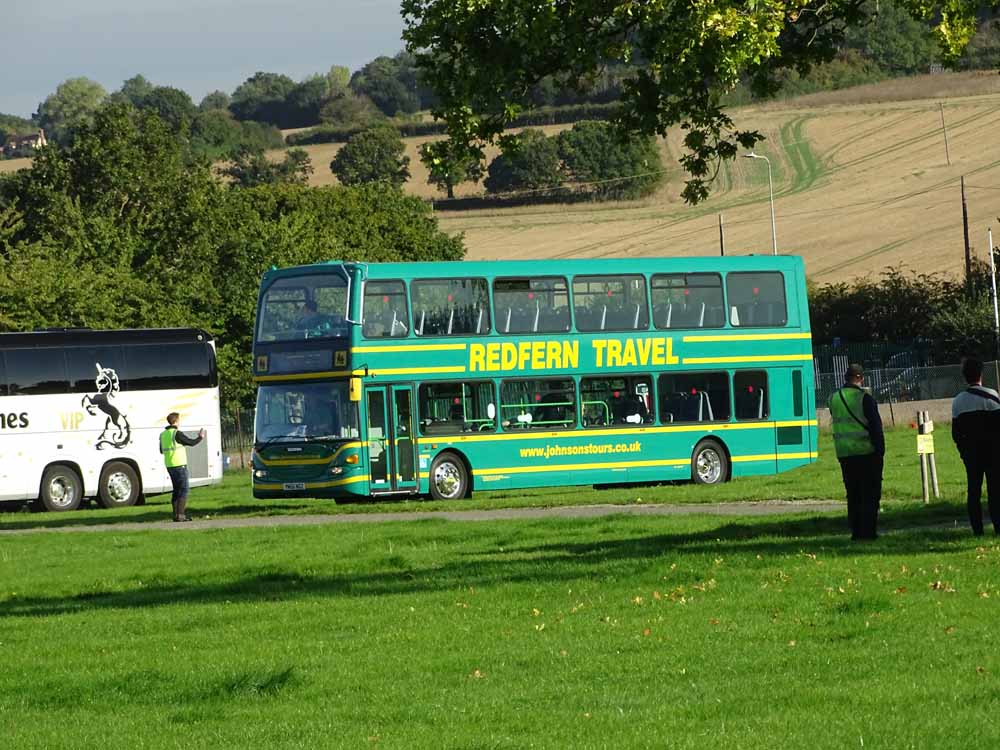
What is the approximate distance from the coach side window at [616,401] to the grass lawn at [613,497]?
131cm

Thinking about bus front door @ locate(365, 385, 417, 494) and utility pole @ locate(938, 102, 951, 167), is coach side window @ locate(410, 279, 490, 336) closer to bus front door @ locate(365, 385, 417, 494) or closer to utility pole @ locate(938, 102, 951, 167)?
bus front door @ locate(365, 385, 417, 494)

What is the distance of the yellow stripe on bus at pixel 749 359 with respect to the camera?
109 feet

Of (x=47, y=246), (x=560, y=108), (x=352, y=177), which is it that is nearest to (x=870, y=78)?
(x=560, y=108)

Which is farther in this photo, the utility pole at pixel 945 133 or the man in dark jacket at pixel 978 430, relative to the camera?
the utility pole at pixel 945 133

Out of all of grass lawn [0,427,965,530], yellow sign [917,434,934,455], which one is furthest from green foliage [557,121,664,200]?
yellow sign [917,434,934,455]

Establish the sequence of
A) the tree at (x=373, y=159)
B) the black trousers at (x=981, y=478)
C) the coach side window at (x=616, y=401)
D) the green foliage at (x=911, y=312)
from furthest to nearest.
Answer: the tree at (x=373, y=159) → the green foliage at (x=911, y=312) → the coach side window at (x=616, y=401) → the black trousers at (x=981, y=478)

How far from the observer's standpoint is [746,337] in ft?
110

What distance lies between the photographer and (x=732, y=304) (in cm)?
3366

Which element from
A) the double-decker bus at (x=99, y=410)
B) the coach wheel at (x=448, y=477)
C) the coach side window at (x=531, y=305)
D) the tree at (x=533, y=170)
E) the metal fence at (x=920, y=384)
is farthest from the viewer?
the tree at (x=533, y=170)

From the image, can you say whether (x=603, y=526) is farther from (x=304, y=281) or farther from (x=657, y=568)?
(x=304, y=281)

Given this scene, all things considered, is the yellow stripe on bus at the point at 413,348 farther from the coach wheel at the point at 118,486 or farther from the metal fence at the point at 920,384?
the metal fence at the point at 920,384

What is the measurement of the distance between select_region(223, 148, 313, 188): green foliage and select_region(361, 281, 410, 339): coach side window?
9818 centimetres

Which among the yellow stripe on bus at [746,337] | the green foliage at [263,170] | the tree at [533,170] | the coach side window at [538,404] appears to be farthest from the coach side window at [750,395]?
the green foliage at [263,170]

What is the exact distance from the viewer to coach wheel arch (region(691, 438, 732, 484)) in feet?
110
